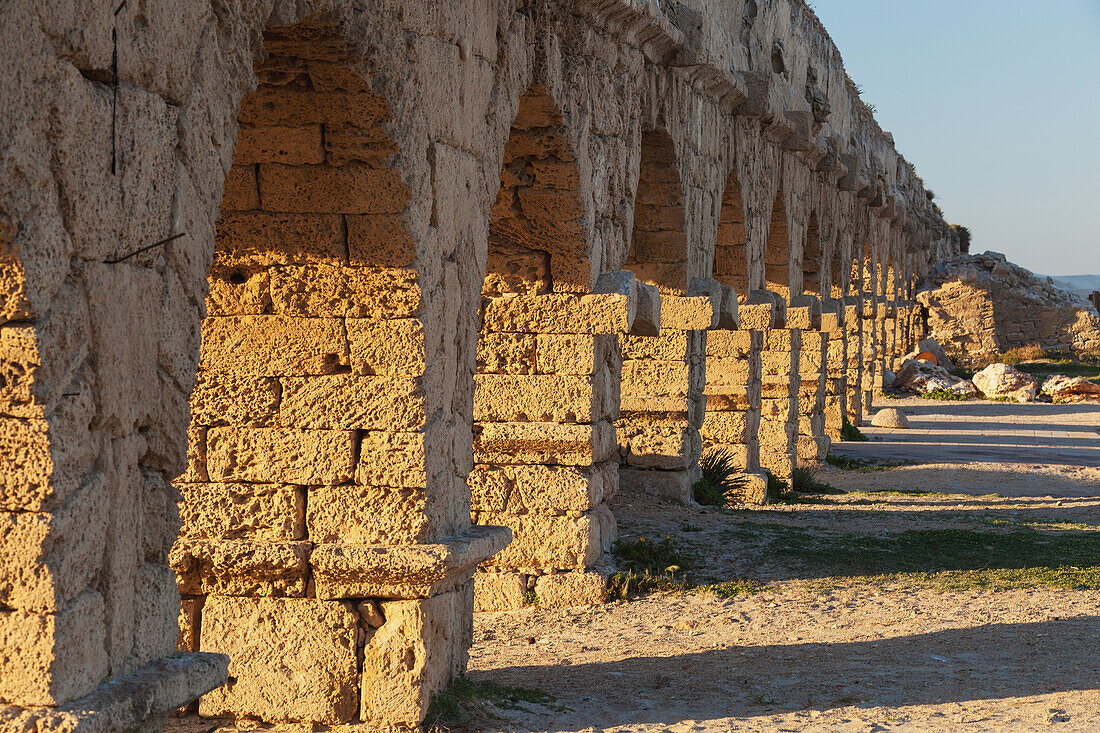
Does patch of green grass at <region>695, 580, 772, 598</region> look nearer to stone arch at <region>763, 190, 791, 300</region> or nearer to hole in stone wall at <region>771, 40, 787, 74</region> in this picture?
stone arch at <region>763, 190, 791, 300</region>

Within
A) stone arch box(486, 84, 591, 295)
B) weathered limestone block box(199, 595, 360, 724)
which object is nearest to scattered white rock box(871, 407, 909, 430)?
stone arch box(486, 84, 591, 295)

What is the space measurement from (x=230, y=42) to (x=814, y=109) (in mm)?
12221

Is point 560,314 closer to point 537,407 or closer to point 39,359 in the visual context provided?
point 537,407

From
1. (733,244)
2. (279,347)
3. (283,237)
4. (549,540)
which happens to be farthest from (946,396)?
(283,237)

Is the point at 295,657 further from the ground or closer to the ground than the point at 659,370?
closer to the ground

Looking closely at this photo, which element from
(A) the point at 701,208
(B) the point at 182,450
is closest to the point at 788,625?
(A) the point at 701,208

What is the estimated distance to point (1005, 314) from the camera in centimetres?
3438

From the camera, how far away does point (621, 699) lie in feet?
19.0

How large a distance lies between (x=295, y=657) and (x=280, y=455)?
871 mm

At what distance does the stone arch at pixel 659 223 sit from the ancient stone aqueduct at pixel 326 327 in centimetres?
3

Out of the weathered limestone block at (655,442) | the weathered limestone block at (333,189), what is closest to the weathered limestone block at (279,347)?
the weathered limestone block at (333,189)

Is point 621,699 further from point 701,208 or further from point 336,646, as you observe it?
A: point 701,208

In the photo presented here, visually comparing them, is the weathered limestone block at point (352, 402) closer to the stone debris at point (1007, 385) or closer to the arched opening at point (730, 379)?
the arched opening at point (730, 379)

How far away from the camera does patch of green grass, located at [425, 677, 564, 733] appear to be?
500 centimetres
